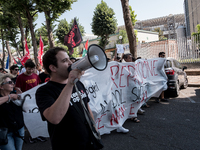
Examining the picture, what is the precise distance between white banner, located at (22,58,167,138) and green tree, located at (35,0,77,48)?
6.98 metres

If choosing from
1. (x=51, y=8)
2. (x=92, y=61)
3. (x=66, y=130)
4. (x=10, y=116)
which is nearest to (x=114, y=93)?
(x=10, y=116)

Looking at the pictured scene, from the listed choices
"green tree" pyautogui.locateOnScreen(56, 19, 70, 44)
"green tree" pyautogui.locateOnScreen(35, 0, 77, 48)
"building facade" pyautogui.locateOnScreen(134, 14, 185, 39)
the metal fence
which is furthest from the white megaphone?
"building facade" pyautogui.locateOnScreen(134, 14, 185, 39)

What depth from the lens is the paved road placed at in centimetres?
319

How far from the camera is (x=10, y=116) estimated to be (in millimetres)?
2447

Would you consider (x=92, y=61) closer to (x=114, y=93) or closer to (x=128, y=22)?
(x=114, y=93)

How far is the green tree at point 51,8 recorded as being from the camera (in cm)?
1009

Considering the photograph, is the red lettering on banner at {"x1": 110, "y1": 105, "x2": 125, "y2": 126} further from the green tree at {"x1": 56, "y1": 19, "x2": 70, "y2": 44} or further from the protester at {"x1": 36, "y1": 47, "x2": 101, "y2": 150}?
the green tree at {"x1": 56, "y1": 19, "x2": 70, "y2": 44}

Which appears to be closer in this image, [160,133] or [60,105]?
[60,105]

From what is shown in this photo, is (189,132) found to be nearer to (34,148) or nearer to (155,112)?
(155,112)

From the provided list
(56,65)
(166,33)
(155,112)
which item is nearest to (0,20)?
(155,112)

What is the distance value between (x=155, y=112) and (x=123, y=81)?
1651 millimetres

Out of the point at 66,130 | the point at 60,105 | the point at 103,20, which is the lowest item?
the point at 66,130

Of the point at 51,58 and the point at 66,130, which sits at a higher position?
the point at 51,58

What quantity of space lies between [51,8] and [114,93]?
856 cm
